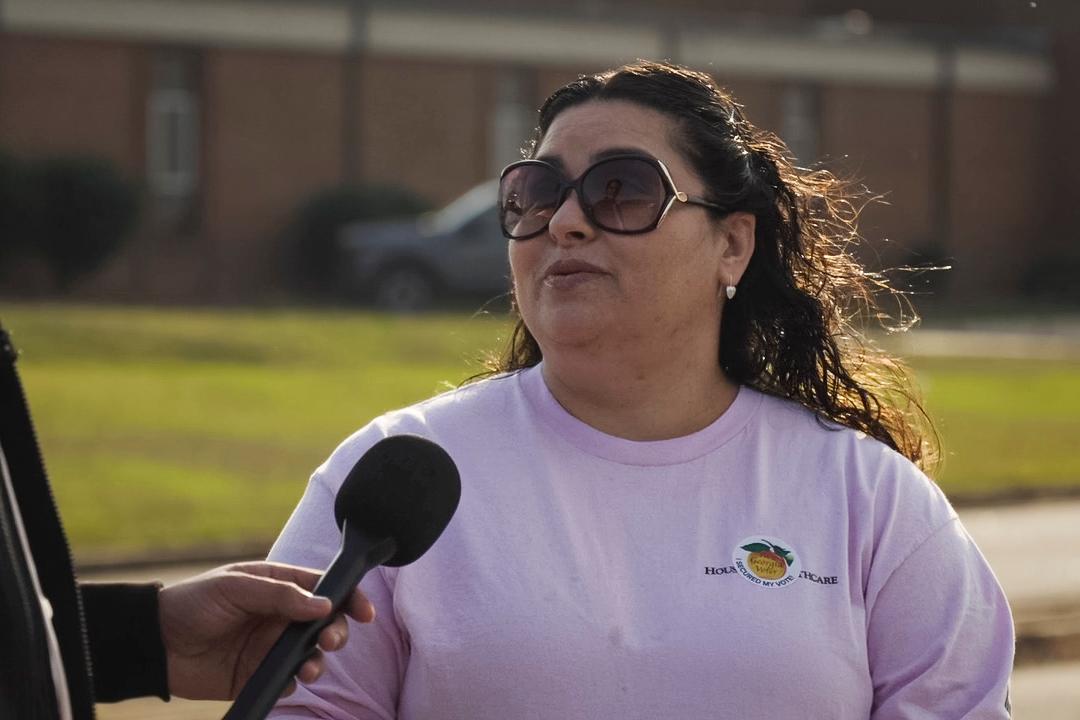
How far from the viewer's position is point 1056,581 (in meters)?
10.5

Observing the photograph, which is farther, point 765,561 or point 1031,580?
point 1031,580

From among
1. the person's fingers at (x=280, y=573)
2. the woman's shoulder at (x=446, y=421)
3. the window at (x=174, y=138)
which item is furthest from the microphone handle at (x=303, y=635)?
the window at (x=174, y=138)

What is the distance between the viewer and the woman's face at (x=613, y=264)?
322cm

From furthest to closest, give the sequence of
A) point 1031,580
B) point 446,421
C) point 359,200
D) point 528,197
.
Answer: point 359,200, point 1031,580, point 528,197, point 446,421

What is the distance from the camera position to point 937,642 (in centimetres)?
306

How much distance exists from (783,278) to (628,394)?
57cm

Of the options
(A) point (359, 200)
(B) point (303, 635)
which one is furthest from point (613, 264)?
(A) point (359, 200)

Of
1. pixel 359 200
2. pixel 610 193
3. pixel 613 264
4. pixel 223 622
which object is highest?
pixel 610 193

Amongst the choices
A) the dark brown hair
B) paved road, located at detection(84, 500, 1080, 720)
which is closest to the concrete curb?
paved road, located at detection(84, 500, 1080, 720)

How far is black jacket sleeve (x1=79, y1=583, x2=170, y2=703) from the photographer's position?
9.32 feet

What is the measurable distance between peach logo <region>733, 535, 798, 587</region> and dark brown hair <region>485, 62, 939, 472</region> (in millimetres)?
456

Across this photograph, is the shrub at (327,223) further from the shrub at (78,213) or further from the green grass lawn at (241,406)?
the green grass lawn at (241,406)

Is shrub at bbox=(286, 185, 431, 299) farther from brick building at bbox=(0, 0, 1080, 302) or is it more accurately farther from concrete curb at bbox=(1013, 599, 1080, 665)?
concrete curb at bbox=(1013, 599, 1080, 665)

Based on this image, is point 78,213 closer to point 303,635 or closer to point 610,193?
point 610,193
